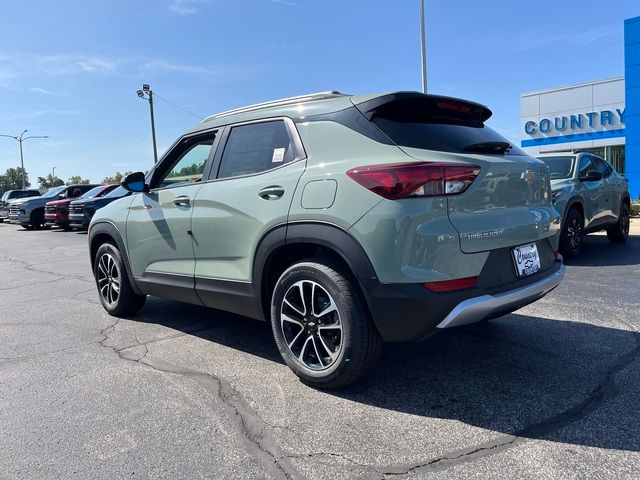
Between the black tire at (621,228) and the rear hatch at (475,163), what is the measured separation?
24.1 ft

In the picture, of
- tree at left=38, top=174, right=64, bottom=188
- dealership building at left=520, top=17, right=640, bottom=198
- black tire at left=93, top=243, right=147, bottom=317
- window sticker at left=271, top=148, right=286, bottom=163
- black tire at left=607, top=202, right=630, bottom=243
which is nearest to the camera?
window sticker at left=271, top=148, right=286, bottom=163

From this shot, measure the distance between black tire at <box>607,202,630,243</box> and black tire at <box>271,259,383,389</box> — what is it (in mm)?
8579

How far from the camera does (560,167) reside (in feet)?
27.6

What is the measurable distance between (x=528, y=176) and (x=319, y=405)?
2.03m

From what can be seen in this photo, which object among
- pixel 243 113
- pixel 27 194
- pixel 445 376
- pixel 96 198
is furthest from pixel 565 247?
pixel 27 194

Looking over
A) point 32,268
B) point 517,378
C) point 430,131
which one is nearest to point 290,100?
point 430,131

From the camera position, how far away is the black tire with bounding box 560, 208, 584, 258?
7691 millimetres

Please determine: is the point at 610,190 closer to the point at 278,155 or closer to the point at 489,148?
the point at 489,148

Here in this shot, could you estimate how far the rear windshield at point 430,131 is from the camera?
3.13 m

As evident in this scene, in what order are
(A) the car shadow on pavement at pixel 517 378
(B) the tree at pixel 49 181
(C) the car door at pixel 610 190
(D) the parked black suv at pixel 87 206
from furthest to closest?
(B) the tree at pixel 49 181, (D) the parked black suv at pixel 87 206, (C) the car door at pixel 610 190, (A) the car shadow on pavement at pixel 517 378

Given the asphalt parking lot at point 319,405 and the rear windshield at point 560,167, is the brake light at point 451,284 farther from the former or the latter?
the rear windshield at point 560,167

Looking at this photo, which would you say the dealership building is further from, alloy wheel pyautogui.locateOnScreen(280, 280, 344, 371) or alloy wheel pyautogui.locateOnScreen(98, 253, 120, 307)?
alloy wheel pyautogui.locateOnScreen(280, 280, 344, 371)

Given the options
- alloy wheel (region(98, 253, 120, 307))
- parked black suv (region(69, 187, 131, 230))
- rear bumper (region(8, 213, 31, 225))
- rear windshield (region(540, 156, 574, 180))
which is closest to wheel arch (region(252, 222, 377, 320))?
alloy wheel (region(98, 253, 120, 307))

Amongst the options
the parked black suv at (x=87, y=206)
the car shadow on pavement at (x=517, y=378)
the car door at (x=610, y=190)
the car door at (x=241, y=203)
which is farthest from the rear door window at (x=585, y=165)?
the parked black suv at (x=87, y=206)
